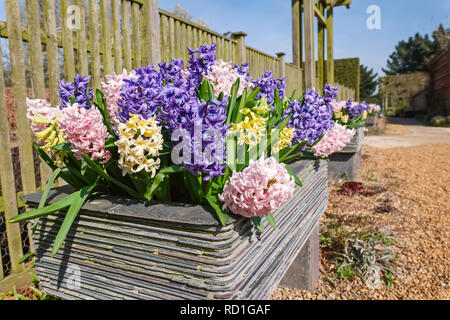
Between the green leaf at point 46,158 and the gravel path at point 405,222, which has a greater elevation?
the green leaf at point 46,158

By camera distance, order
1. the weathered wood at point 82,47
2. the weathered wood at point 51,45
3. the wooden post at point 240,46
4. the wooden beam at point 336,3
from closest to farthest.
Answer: the weathered wood at point 51,45 → the weathered wood at point 82,47 → the wooden post at point 240,46 → the wooden beam at point 336,3

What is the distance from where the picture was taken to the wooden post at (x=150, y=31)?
105 inches

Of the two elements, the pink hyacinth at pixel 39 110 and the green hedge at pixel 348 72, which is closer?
the pink hyacinth at pixel 39 110

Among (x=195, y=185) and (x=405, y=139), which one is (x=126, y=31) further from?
(x=405, y=139)

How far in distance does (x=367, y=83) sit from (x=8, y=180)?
173 feet

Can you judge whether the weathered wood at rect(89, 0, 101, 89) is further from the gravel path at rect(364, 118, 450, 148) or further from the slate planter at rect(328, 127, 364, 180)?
the gravel path at rect(364, 118, 450, 148)

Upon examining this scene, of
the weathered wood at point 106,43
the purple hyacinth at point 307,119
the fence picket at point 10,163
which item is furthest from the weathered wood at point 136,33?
the purple hyacinth at point 307,119

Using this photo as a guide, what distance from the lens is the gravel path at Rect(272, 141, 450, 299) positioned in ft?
7.16

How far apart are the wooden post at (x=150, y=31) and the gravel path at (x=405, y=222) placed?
2.00 metres

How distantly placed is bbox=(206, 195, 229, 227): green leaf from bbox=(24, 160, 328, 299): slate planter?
0.02 meters

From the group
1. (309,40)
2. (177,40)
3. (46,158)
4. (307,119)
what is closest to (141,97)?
(46,158)

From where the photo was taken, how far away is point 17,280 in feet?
6.47

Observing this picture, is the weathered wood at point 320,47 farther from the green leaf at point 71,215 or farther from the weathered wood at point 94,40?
the green leaf at point 71,215
